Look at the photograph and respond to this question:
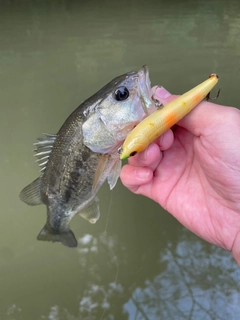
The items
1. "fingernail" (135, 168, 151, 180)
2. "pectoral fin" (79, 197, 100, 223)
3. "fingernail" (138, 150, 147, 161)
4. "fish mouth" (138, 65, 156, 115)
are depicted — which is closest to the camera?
"fish mouth" (138, 65, 156, 115)

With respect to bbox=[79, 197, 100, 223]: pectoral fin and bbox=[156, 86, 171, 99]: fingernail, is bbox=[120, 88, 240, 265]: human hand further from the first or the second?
Result: bbox=[79, 197, 100, 223]: pectoral fin

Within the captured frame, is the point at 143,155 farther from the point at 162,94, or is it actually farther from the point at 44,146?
the point at 44,146

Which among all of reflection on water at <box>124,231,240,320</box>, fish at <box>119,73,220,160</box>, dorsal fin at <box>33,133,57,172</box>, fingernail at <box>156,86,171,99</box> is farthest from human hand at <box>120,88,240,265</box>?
reflection on water at <box>124,231,240,320</box>

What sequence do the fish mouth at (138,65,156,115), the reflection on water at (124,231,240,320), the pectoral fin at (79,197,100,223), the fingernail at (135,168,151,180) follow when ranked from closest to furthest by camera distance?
the fish mouth at (138,65,156,115) < the fingernail at (135,168,151,180) < the pectoral fin at (79,197,100,223) < the reflection on water at (124,231,240,320)

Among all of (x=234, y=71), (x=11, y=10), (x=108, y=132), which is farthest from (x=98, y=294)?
(x=11, y=10)

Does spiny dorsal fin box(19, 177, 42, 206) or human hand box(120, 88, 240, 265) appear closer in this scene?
human hand box(120, 88, 240, 265)

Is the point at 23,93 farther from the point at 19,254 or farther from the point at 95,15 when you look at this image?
the point at 95,15

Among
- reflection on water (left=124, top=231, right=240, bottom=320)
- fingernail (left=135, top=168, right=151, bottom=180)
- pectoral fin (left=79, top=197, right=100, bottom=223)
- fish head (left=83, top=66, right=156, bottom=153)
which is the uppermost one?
fish head (left=83, top=66, right=156, bottom=153)

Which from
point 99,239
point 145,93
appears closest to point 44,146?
point 145,93
